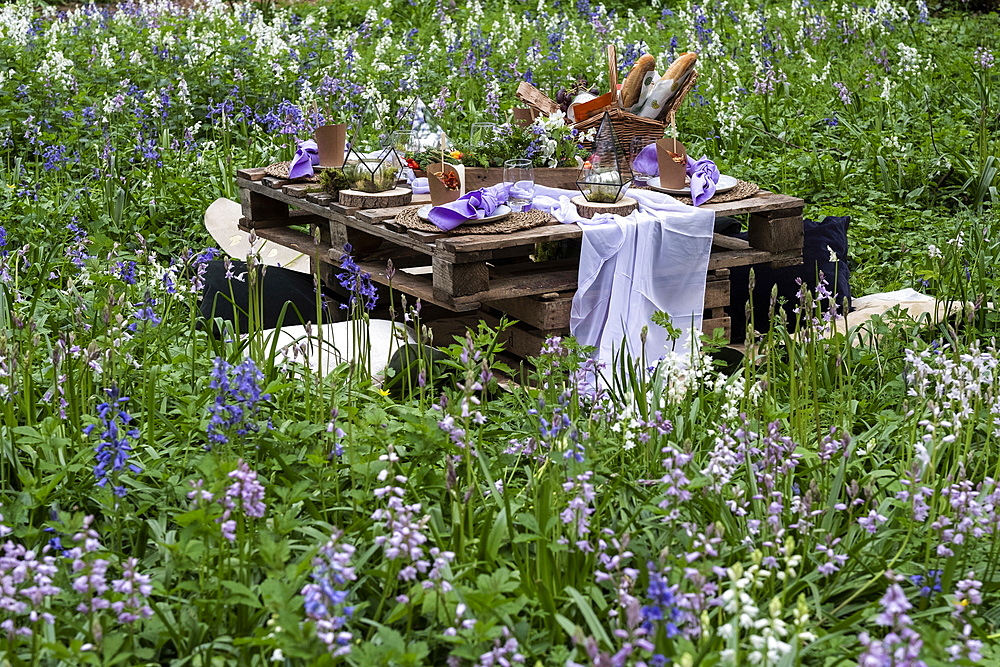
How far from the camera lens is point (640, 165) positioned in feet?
16.0

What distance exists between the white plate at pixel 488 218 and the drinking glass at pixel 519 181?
0.20m

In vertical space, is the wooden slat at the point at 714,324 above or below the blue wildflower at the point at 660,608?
below

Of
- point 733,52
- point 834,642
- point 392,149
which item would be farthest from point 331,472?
point 733,52

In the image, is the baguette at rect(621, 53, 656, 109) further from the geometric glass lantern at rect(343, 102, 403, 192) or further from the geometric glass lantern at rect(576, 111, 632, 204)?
the geometric glass lantern at rect(343, 102, 403, 192)

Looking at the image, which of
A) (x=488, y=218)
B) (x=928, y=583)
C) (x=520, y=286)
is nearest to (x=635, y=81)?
(x=488, y=218)

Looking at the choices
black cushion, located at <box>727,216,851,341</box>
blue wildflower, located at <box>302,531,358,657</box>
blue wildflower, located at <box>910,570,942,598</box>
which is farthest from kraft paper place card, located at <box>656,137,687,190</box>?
blue wildflower, located at <box>302,531,358,657</box>

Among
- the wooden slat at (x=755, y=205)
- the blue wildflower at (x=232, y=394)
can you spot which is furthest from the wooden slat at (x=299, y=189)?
the blue wildflower at (x=232, y=394)

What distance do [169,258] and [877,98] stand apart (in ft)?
16.2

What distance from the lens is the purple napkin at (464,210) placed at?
409cm

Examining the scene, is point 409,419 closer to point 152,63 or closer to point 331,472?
point 331,472

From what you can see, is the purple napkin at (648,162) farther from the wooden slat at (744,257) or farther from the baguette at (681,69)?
the wooden slat at (744,257)

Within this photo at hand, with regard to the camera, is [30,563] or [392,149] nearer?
[30,563]

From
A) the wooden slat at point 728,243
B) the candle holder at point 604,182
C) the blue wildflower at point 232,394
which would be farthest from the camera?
the wooden slat at point 728,243

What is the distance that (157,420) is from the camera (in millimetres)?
3143
